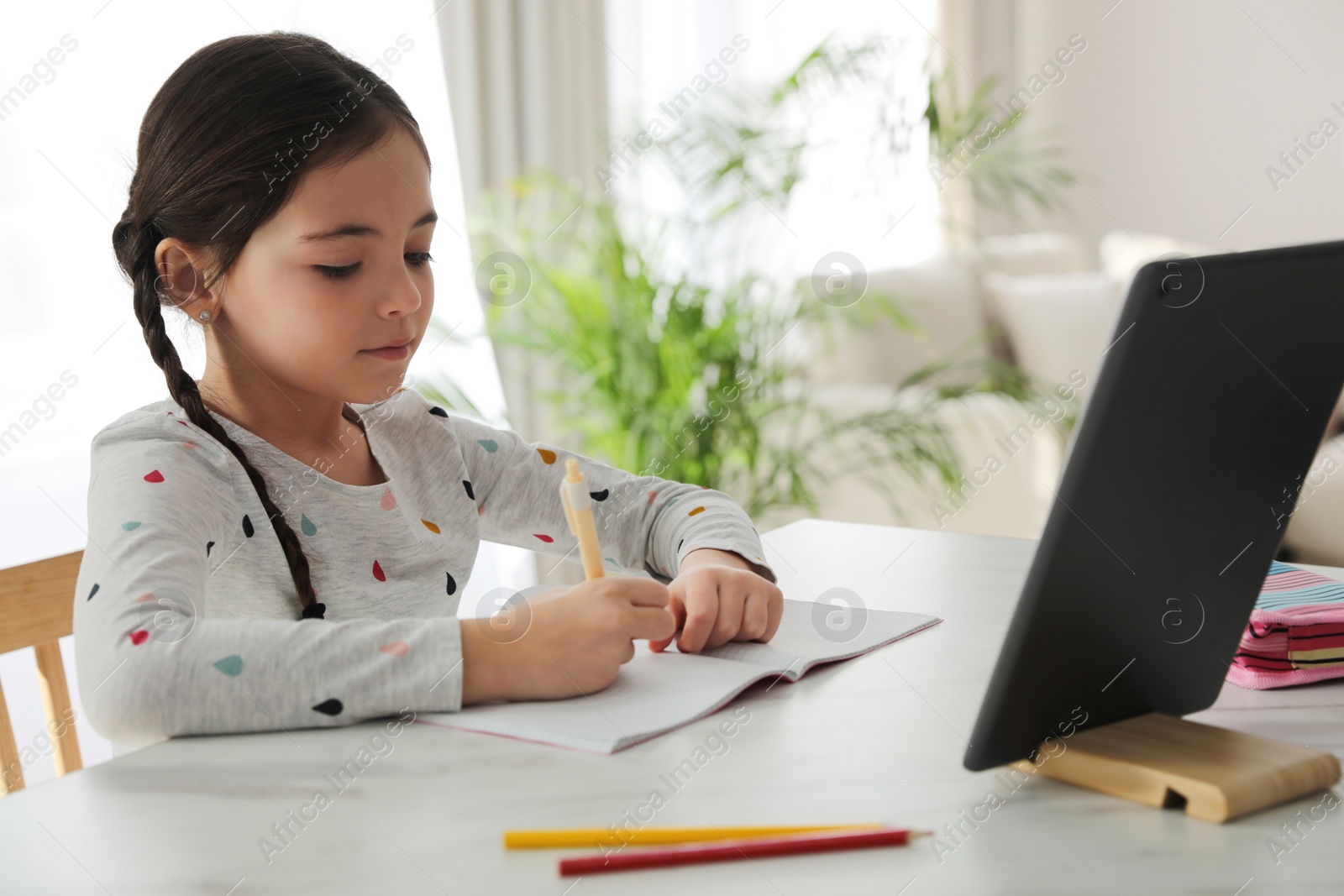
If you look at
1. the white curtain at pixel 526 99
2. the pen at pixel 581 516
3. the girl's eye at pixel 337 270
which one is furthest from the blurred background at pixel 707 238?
the pen at pixel 581 516

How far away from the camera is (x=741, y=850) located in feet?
1.66

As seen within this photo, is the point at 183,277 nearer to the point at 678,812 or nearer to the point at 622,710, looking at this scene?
the point at 622,710

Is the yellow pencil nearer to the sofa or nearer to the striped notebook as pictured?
the striped notebook

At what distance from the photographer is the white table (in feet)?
1.59

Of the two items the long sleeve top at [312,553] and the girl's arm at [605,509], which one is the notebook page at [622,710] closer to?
the long sleeve top at [312,553]

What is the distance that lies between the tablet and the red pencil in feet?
0.25

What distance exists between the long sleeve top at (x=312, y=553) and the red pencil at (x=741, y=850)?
21cm

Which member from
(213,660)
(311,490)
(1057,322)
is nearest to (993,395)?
(1057,322)

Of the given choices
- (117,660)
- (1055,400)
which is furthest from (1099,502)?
(1055,400)

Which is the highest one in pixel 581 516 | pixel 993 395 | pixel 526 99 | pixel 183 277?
pixel 526 99

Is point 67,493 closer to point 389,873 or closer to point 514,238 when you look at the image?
point 514,238

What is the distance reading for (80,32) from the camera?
1.69m

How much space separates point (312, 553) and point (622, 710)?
15.9 inches

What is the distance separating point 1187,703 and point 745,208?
2382 millimetres
